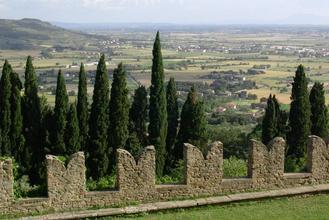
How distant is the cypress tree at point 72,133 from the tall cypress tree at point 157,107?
600 centimetres

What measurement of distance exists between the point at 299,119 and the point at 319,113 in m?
1.71

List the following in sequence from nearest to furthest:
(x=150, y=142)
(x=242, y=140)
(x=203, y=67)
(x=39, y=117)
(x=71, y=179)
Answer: (x=71, y=179)
(x=39, y=117)
(x=150, y=142)
(x=242, y=140)
(x=203, y=67)

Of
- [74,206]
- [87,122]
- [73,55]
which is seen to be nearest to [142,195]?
[74,206]

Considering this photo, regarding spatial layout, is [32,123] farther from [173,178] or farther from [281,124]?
[281,124]

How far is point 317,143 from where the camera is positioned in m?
15.8

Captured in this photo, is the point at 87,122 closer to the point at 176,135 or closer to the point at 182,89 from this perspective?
the point at 176,135

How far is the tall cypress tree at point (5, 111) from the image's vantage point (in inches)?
1188

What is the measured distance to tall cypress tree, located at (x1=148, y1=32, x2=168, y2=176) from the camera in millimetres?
35188

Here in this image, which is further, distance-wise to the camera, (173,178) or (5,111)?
(5,111)

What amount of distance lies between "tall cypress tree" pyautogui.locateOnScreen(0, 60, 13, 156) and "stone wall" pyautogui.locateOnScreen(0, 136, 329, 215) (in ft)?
55.4

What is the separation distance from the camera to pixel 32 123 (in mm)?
31344

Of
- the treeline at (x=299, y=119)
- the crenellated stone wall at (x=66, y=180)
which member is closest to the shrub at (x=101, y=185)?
the crenellated stone wall at (x=66, y=180)

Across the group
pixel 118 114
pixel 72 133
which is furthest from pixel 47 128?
pixel 118 114

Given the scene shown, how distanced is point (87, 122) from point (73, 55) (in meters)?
141
